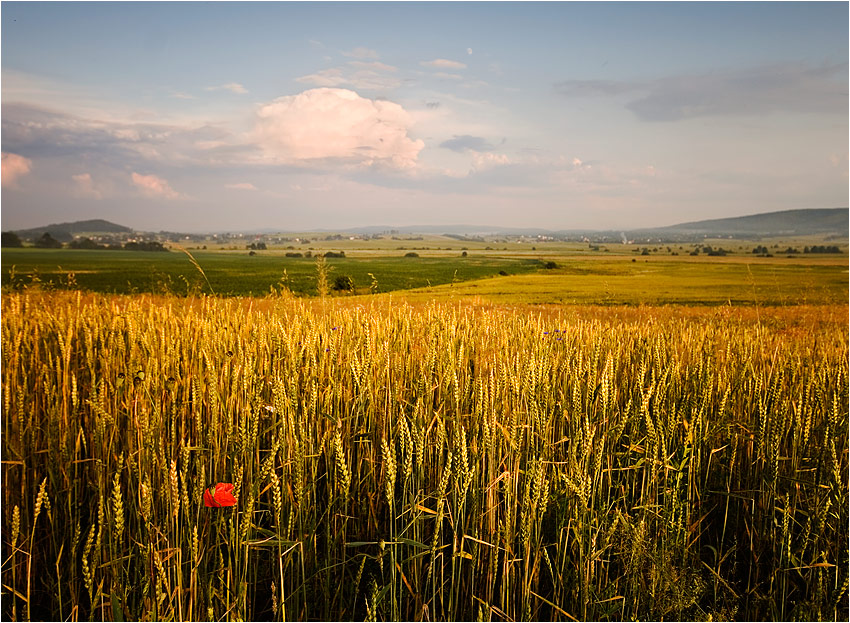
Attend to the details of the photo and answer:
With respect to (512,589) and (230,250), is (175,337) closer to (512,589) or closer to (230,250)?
(512,589)

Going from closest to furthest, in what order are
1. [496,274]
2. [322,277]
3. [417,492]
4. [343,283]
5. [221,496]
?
1. [221,496]
2. [417,492]
3. [322,277]
4. [343,283]
5. [496,274]

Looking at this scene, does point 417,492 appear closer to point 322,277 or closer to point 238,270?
point 322,277

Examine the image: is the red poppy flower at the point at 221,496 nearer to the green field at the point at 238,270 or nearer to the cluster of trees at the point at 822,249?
the green field at the point at 238,270

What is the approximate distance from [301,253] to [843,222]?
25617 millimetres

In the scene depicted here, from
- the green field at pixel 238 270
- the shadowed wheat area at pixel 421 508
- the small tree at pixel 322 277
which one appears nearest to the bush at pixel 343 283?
the green field at pixel 238 270

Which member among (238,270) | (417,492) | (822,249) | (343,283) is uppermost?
(822,249)

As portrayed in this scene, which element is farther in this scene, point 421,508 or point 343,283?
point 343,283

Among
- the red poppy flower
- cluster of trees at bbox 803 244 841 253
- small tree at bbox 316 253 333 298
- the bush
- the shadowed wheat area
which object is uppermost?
cluster of trees at bbox 803 244 841 253

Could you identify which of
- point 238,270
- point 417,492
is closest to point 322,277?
point 417,492

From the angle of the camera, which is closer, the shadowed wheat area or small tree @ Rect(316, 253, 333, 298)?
the shadowed wheat area

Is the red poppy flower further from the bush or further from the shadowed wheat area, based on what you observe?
the bush

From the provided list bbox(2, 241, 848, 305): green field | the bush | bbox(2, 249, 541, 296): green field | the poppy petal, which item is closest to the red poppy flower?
the poppy petal

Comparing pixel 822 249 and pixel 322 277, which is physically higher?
pixel 822 249

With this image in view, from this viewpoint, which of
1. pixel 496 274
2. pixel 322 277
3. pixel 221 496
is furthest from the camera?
pixel 496 274
